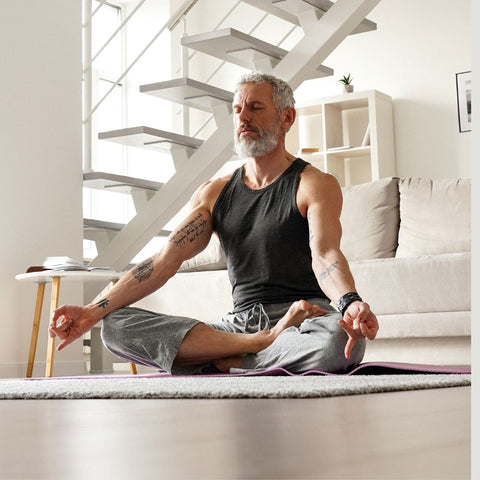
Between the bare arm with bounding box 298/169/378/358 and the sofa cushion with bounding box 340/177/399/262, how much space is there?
5.80ft

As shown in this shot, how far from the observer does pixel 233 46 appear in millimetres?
4301

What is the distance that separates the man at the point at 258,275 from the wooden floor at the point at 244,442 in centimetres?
113

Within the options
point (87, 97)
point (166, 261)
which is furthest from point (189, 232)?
point (87, 97)

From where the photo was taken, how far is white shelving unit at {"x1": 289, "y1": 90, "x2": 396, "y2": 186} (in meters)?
6.79

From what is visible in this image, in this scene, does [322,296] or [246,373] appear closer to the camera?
[246,373]

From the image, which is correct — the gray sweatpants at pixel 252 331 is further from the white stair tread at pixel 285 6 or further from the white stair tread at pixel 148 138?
the white stair tread at pixel 285 6

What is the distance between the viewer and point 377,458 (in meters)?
0.46

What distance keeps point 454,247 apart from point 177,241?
1795 millimetres

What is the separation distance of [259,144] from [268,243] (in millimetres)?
323

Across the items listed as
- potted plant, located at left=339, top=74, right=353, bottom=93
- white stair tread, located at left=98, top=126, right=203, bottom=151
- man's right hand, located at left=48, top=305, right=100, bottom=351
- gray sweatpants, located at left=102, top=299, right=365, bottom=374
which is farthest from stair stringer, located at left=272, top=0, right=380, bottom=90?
potted plant, located at left=339, top=74, right=353, bottom=93

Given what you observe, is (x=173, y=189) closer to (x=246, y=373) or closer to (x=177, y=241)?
(x=177, y=241)

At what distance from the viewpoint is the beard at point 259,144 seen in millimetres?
2738

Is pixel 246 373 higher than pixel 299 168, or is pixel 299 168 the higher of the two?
pixel 299 168

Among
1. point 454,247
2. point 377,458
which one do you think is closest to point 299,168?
point 454,247
